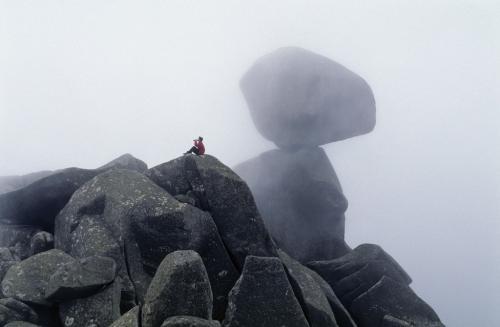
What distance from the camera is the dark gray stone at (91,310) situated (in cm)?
1186

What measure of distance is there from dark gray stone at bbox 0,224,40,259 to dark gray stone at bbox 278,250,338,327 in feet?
37.7

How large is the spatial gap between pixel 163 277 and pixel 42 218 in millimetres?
11508

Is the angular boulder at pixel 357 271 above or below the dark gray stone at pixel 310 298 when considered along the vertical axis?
below

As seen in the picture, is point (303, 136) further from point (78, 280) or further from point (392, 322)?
point (78, 280)

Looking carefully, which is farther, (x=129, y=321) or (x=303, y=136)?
(x=303, y=136)

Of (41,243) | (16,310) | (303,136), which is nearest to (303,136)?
(303,136)

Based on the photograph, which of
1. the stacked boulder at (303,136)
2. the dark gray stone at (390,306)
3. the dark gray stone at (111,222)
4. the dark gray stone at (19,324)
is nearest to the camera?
the dark gray stone at (19,324)

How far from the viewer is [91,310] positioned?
12.0 m

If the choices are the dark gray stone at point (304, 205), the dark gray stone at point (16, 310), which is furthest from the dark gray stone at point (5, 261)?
the dark gray stone at point (304, 205)

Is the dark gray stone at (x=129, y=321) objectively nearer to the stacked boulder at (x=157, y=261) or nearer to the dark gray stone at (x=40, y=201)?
the stacked boulder at (x=157, y=261)

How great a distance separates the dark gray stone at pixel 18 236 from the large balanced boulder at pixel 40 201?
0.34 meters

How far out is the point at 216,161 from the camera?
19094mm

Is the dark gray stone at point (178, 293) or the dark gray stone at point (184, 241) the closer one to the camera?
the dark gray stone at point (178, 293)

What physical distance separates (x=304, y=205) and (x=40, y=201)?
2395 cm
